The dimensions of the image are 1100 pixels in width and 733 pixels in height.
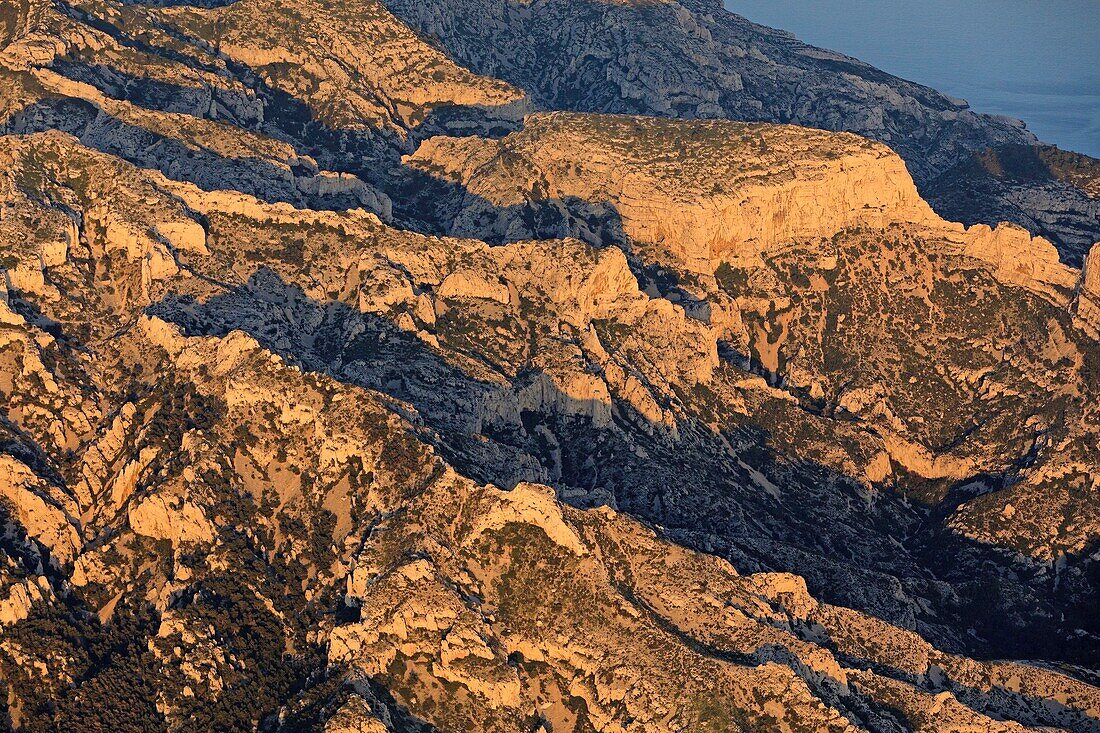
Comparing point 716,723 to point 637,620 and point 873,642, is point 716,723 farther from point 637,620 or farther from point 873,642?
point 873,642

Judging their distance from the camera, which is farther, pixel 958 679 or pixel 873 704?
pixel 958 679

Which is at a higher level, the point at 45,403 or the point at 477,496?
the point at 477,496

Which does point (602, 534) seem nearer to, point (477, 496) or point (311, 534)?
point (477, 496)

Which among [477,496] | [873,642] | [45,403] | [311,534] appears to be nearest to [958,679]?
[873,642]

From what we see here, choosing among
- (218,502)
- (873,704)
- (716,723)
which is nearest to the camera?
(716,723)

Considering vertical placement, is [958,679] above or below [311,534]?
above

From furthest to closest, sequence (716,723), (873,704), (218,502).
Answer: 1. (218,502)
2. (873,704)
3. (716,723)

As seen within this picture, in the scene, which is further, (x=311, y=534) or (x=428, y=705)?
(x=311, y=534)

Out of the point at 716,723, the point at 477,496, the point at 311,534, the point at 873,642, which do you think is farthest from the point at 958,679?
the point at 311,534

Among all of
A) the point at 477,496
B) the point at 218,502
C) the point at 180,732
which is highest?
the point at 477,496
